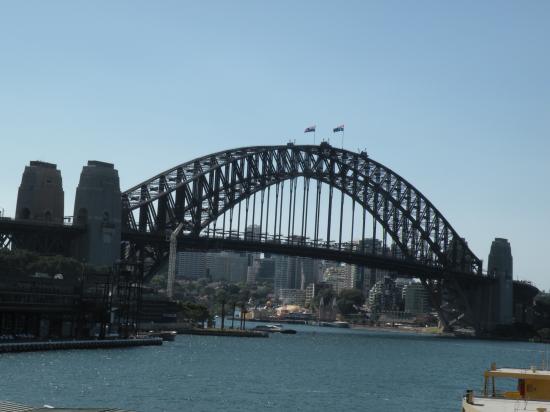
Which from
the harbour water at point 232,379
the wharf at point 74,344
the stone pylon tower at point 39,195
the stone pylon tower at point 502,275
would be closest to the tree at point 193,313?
the stone pylon tower at point 39,195

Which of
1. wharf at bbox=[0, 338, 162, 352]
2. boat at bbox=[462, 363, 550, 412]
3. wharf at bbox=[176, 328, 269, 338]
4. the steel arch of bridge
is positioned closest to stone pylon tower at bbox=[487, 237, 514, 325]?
the steel arch of bridge

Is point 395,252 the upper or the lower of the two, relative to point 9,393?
upper

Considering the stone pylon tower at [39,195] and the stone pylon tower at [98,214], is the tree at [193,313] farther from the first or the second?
the stone pylon tower at [39,195]

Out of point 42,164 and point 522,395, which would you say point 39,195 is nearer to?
point 42,164

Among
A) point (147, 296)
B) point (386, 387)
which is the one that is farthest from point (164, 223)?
point (386, 387)

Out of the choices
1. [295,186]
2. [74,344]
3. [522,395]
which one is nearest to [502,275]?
[295,186]

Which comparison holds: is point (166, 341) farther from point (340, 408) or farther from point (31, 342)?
point (340, 408)
